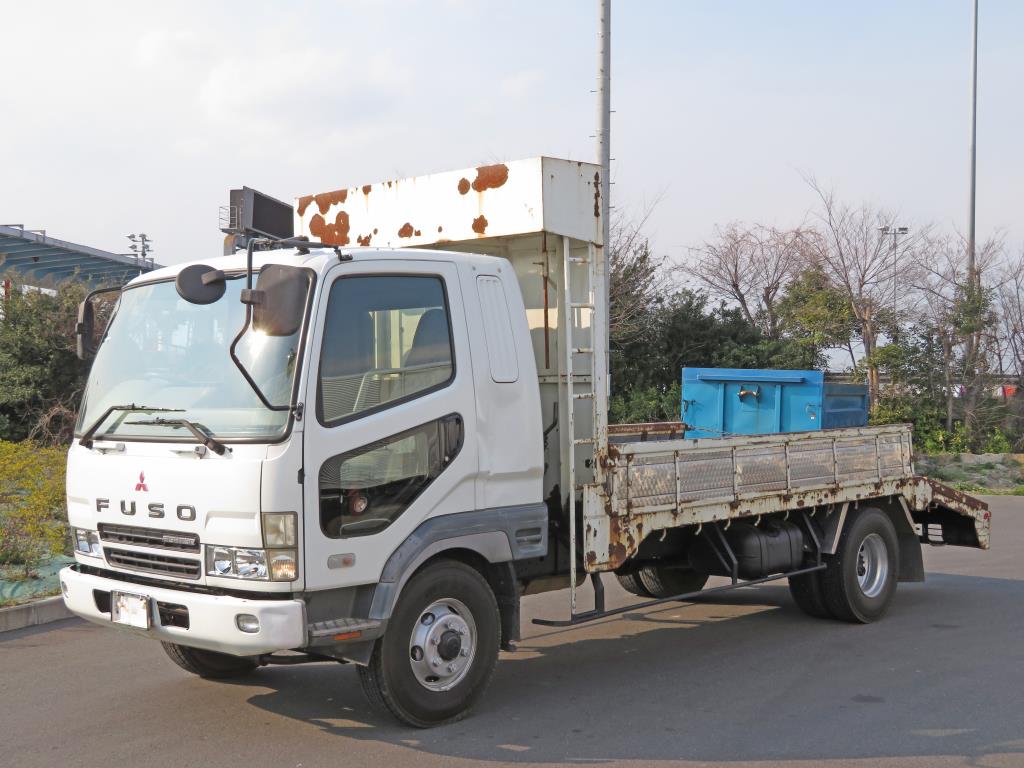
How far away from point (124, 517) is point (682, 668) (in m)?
3.60

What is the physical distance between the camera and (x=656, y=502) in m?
6.41

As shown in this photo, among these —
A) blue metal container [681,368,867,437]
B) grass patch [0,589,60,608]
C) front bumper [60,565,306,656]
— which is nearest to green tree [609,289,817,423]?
blue metal container [681,368,867,437]

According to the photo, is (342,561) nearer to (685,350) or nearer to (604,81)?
(604,81)

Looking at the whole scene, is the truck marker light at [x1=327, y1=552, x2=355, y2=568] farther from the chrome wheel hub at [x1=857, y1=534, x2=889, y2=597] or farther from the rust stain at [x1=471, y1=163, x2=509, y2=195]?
the chrome wheel hub at [x1=857, y1=534, x2=889, y2=597]

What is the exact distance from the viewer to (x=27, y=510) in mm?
8852

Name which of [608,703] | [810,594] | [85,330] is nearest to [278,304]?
[85,330]

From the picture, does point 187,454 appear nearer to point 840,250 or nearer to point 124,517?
point 124,517

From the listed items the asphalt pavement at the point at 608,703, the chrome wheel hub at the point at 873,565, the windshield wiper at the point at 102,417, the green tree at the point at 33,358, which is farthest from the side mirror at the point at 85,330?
the green tree at the point at 33,358

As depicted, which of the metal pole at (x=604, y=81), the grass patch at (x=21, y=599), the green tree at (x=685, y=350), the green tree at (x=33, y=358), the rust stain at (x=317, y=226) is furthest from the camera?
the green tree at (x=685, y=350)

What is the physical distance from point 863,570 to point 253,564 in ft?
17.6

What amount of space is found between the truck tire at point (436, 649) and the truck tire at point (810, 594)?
3371 millimetres

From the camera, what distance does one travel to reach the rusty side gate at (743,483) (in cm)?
614

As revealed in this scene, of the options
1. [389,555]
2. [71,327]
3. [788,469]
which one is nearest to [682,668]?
[788,469]

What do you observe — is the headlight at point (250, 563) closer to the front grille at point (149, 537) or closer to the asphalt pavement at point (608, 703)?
the front grille at point (149, 537)
